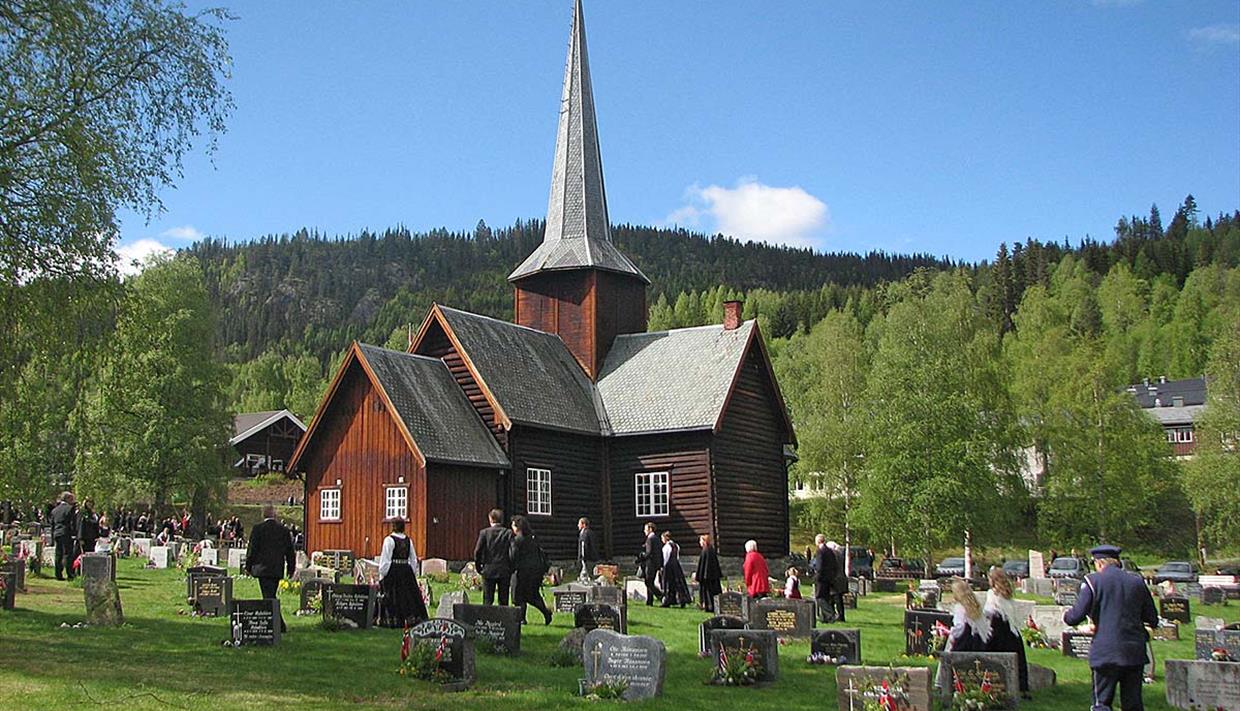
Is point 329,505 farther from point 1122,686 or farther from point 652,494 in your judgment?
point 1122,686

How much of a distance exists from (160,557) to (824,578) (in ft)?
59.1

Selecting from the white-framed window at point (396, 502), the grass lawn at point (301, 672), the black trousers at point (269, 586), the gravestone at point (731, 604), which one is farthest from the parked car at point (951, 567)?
the black trousers at point (269, 586)

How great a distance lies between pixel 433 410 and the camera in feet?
106

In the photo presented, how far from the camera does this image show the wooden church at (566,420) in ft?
104

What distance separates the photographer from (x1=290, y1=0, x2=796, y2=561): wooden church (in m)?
31.6

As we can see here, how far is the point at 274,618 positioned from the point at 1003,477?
37.6 metres

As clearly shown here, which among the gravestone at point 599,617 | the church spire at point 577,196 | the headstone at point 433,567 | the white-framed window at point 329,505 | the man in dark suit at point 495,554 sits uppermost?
the church spire at point 577,196

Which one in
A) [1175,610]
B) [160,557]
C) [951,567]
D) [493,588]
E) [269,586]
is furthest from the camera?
[951,567]

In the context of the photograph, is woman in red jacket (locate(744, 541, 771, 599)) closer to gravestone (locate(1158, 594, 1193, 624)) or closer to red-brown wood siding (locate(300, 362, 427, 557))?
gravestone (locate(1158, 594, 1193, 624))

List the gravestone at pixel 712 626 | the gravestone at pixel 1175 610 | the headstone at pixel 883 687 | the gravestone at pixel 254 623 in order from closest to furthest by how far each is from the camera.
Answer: the headstone at pixel 883 687 < the gravestone at pixel 254 623 < the gravestone at pixel 712 626 < the gravestone at pixel 1175 610

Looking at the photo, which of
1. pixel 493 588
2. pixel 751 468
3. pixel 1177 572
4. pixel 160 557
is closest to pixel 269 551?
pixel 493 588

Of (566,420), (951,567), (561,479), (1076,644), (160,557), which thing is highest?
(566,420)

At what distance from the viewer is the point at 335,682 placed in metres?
13.2

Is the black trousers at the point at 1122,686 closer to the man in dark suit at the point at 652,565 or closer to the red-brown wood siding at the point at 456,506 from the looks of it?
the man in dark suit at the point at 652,565
